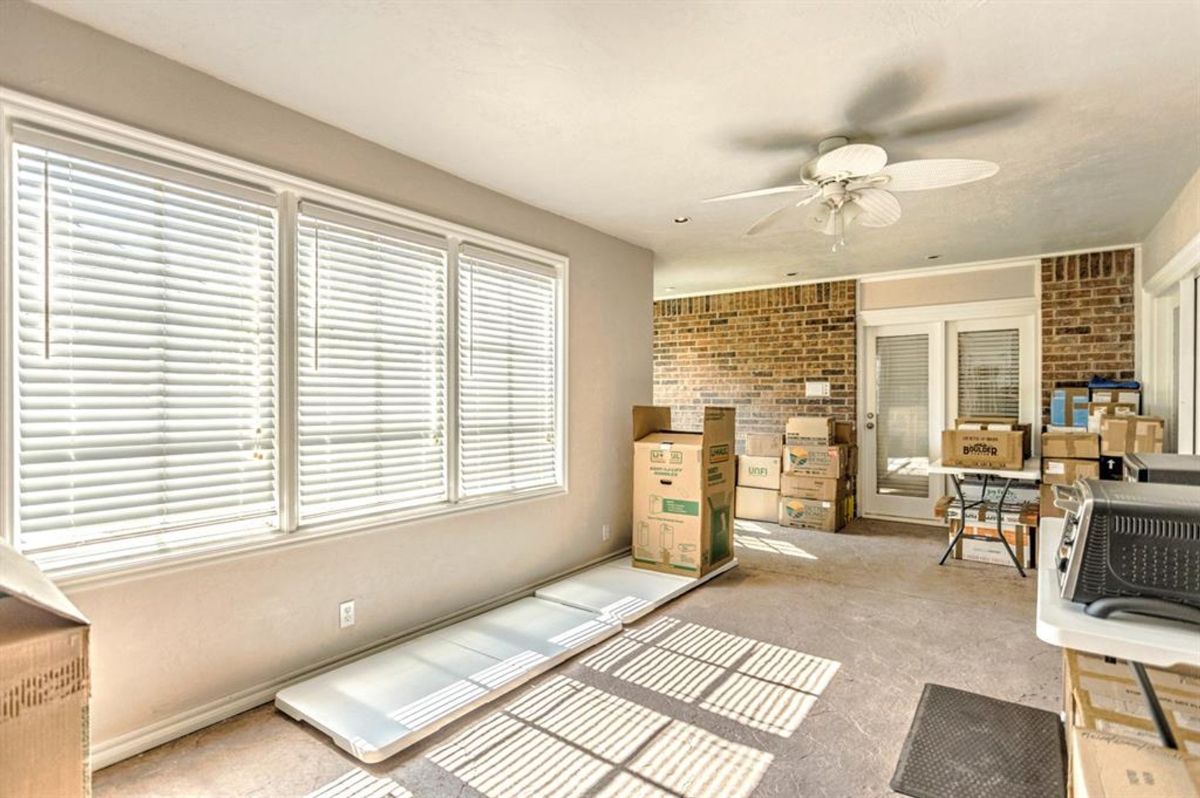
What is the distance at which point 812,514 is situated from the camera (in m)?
5.52

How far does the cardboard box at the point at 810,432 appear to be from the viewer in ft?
17.9

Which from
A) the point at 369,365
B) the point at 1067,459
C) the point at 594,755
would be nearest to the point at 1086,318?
the point at 1067,459

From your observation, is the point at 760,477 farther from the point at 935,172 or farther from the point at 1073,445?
the point at 935,172

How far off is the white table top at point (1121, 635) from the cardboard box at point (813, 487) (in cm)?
429

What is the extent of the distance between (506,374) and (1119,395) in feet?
14.8

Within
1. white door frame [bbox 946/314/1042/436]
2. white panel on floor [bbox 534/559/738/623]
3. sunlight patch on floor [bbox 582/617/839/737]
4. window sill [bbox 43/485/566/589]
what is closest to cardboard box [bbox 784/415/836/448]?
white door frame [bbox 946/314/1042/436]

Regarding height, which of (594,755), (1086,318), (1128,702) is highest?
(1086,318)

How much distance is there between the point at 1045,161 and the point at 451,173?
3110 millimetres

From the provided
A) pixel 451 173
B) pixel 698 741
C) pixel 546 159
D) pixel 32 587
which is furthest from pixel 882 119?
pixel 32 587

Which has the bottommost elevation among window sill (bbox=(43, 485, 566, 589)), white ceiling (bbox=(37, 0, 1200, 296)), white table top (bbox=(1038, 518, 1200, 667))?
window sill (bbox=(43, 485, 566, 589))

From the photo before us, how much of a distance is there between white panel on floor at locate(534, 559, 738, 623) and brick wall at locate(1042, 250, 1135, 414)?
11.1 ft

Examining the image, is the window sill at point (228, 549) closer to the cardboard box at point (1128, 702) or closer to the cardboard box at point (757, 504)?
the cardboard box at point (1128, 702)

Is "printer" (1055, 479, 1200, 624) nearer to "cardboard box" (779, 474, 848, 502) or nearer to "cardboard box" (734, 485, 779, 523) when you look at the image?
"cardboard box" (779, 474, 848, 502)

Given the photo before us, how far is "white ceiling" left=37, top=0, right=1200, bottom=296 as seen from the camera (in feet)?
6.12
